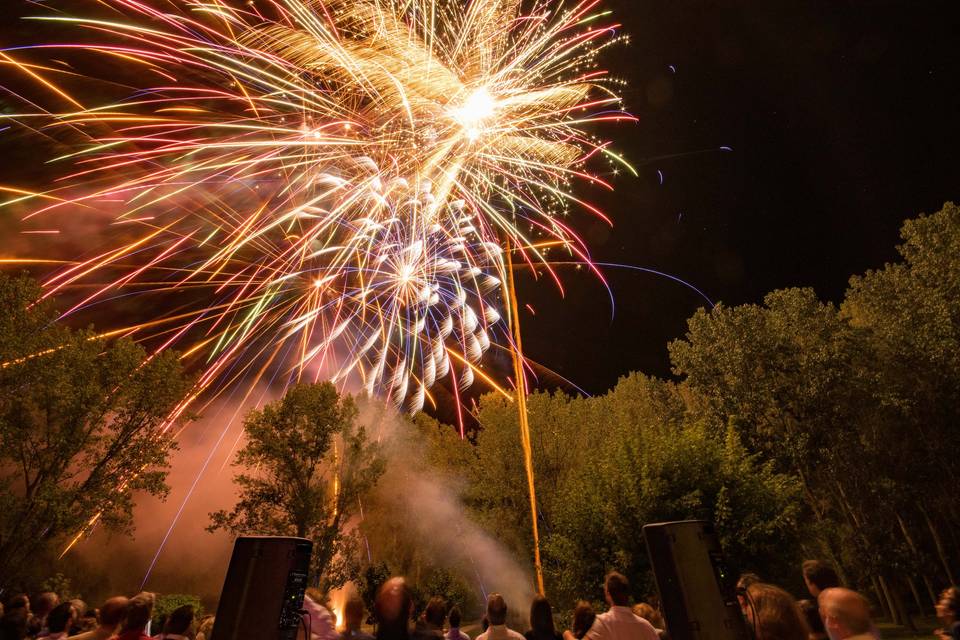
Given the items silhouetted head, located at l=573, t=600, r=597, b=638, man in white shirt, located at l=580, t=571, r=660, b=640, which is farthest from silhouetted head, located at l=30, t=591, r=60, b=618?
man in white shirt, located at l=580, t=571, r=660, b=640

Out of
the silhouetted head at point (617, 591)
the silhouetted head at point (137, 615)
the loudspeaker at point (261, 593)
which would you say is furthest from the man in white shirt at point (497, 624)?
the silhouetted head at point (137, 615)

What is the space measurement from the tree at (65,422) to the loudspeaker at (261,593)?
13.9 meters

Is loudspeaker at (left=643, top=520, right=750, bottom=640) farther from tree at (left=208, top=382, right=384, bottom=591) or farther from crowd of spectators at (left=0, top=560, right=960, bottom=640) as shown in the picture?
tree at (left=208, top=382, right=384, bottom=591)

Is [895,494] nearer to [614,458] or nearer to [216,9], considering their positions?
[614,458]

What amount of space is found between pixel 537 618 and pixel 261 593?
291cm

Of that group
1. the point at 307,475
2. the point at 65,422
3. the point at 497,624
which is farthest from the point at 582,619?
the point at 307,475

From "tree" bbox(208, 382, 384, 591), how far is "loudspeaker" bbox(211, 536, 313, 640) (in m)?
18.8

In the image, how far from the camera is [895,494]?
21766 millimetres

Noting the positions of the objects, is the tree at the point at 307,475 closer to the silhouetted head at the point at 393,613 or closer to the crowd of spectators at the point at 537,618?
the crowd of spectators at the point at 537,618

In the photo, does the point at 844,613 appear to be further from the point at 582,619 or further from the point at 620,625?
the point at 582,619

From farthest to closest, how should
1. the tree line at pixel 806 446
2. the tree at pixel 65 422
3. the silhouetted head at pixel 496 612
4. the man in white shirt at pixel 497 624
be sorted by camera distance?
the tree line at pixel 806 446, the tree at pixel 65 422, the silhouetted head at pixel 496 612, the man in white shirt at pixel 497 624

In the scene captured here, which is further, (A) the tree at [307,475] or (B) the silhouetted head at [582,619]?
(A) the tree at [307,475]

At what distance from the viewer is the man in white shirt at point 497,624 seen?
17.4 ft

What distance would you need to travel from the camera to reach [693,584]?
3967 millimetres
